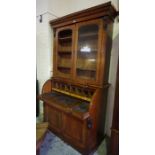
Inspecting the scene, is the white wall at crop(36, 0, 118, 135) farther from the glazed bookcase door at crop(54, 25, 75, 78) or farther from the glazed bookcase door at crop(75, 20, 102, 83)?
the glazed bookcase door at crop(75, 20, 102, 83)

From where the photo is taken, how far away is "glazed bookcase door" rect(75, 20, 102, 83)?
182cm

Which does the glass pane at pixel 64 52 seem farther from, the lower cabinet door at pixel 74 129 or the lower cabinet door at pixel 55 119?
the lower cabinet door at pixel 74 129

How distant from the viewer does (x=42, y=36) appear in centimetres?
253

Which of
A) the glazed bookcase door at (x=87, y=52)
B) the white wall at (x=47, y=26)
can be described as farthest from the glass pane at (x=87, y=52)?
the white wall at (x=47, y=26)

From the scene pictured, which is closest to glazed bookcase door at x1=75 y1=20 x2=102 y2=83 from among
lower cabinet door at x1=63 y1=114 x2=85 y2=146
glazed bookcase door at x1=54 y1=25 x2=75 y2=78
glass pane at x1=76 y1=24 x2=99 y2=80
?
glass pane at x1=76 y1=24 x2=99 y2=80

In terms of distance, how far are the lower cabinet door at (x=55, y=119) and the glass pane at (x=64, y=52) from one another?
720 mm

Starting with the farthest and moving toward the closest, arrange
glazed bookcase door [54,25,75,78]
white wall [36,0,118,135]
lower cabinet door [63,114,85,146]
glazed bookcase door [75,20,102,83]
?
1. white wall [36,0,118,135]
2. glazed bookcase door [54,25,75,78]
3. glazed bookcase door [75,20,102,83]
4. lower cabinet door [63,114,85,146]

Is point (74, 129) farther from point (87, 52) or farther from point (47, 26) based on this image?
point (47, 26)

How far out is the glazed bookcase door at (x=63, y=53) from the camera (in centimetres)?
221

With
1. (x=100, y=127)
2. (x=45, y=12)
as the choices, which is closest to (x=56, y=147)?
(x=100, y=127)

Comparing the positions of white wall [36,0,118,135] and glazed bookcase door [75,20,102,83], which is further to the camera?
white wall [36,0,118,135]

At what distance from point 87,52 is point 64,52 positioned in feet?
1.76

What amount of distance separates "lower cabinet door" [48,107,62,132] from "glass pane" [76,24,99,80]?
705mm
